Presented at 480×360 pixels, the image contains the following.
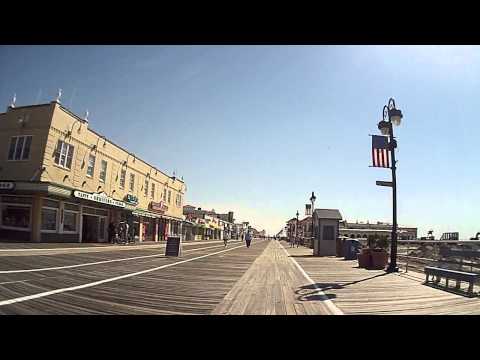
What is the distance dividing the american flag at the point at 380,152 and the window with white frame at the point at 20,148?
1684cm

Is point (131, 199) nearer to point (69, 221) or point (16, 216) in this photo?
point (69, 221)

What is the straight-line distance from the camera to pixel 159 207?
103 ft

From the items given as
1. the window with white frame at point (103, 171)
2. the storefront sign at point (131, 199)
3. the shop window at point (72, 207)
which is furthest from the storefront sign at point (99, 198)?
the shop window at point (72, 207)

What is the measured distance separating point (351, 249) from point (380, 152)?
27.9 ft

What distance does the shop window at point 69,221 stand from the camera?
18875 millimetres

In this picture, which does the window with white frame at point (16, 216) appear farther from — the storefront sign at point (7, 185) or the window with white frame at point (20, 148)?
the window with white frame at point (20, 148)

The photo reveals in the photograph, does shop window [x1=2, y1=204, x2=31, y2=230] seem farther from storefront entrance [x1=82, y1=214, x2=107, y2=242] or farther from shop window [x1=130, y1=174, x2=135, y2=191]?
shop window [x1=130, y1=174, x2=135, y2=191]

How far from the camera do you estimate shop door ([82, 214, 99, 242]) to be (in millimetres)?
21553

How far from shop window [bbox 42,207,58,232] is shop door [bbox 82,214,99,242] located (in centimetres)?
293
